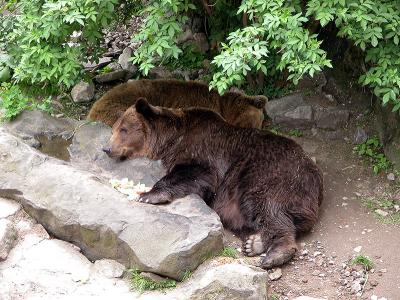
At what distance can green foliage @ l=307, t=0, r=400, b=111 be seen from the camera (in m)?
4.96

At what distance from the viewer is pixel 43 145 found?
6.46 m

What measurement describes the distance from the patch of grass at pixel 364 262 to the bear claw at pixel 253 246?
2.73 ft

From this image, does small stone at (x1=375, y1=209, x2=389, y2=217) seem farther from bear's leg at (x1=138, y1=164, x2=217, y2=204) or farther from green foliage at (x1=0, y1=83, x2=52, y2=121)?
green foliage at (x1=0, y1=83, x2=52, y2=121)

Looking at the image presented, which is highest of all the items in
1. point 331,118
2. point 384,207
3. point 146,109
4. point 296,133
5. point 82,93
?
point 146,109

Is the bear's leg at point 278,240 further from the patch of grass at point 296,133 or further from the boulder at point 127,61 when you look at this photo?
the boulder at point 127,61

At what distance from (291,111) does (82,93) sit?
2769 millimetres

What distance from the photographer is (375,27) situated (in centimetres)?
512

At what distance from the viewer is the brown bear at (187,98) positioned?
740cm

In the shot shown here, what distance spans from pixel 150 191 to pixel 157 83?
242 centimetres

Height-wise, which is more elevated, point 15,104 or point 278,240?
point 15,104

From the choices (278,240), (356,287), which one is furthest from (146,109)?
(356,287)

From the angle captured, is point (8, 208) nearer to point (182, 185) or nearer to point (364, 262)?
point (182, 185)

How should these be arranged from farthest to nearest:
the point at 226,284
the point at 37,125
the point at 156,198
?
the point at 37,125
the point at 156,198
the point at 226,284

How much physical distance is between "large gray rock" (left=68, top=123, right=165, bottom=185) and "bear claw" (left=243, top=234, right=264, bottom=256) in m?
1.18
